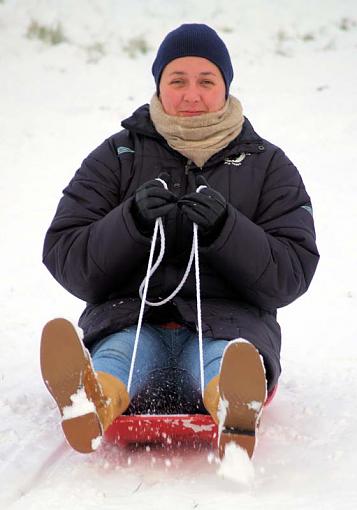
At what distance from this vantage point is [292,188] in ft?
8.77

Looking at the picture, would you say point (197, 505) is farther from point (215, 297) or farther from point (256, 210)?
point (256, 210)

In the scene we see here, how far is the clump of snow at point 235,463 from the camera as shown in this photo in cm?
193

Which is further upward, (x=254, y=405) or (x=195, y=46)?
(x=195, y=46)

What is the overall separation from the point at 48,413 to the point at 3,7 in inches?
293

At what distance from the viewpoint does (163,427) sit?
7.23 feet

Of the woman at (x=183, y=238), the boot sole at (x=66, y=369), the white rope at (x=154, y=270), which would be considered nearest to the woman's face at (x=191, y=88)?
the woman at (x=183, y=238)

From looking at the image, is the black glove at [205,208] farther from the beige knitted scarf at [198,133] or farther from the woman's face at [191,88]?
the woman's face at [191,88]

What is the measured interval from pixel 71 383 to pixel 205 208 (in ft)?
2.19

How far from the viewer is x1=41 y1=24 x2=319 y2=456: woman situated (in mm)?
2338

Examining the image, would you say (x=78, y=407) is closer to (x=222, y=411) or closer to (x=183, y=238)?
(x=222, y=411)

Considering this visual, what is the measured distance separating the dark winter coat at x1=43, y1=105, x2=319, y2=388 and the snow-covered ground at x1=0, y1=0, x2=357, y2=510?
1.32 ft

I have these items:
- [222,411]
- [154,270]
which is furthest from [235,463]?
[154,270]

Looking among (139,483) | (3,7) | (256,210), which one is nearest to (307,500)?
(139,483)

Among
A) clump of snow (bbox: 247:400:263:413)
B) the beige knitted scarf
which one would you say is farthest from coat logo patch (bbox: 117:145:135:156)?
clump of snow (bbox: 247:400:263:413)
